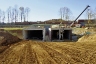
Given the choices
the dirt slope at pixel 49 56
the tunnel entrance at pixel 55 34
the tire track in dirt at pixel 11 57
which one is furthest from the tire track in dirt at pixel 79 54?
the tunnel entrance at pixel 55 34

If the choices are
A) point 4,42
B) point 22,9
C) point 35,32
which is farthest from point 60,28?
point 22,9

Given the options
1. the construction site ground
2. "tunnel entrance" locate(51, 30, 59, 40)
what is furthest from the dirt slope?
"tunnel entrance" locate(51, 30, 59, 40)

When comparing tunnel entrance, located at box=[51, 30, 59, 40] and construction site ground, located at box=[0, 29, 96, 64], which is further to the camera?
tunnel entrance, located at box=[51, 30, 59, 40]

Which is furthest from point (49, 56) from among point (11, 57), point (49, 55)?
point (11, 57)

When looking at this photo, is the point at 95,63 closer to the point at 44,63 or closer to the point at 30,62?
the point at 44,63

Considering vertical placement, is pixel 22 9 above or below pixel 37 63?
above

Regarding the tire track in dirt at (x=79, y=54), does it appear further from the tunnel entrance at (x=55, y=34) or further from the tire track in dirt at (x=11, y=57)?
the tunnel entrance at (x=55, y=34)

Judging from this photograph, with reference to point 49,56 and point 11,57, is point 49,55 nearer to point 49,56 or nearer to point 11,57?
point 49,56

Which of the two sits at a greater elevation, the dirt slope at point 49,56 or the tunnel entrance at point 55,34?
the tunnel entrance at point 55,34

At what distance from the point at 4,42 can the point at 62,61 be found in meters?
13.7

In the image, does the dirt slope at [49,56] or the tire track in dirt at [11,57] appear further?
the tire track in dirt at [11,57]

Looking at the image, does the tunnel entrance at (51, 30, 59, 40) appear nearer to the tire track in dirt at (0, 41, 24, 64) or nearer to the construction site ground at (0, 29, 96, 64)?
the construction site ground at (0, 29, 96, 64)

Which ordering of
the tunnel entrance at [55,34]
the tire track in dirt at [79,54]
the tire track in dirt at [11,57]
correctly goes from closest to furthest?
the tire track in dirt at [11,57] < the tire track in dirt at [79,54] < the tunnel entrance at [55,34]

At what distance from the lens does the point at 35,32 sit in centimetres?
4775
